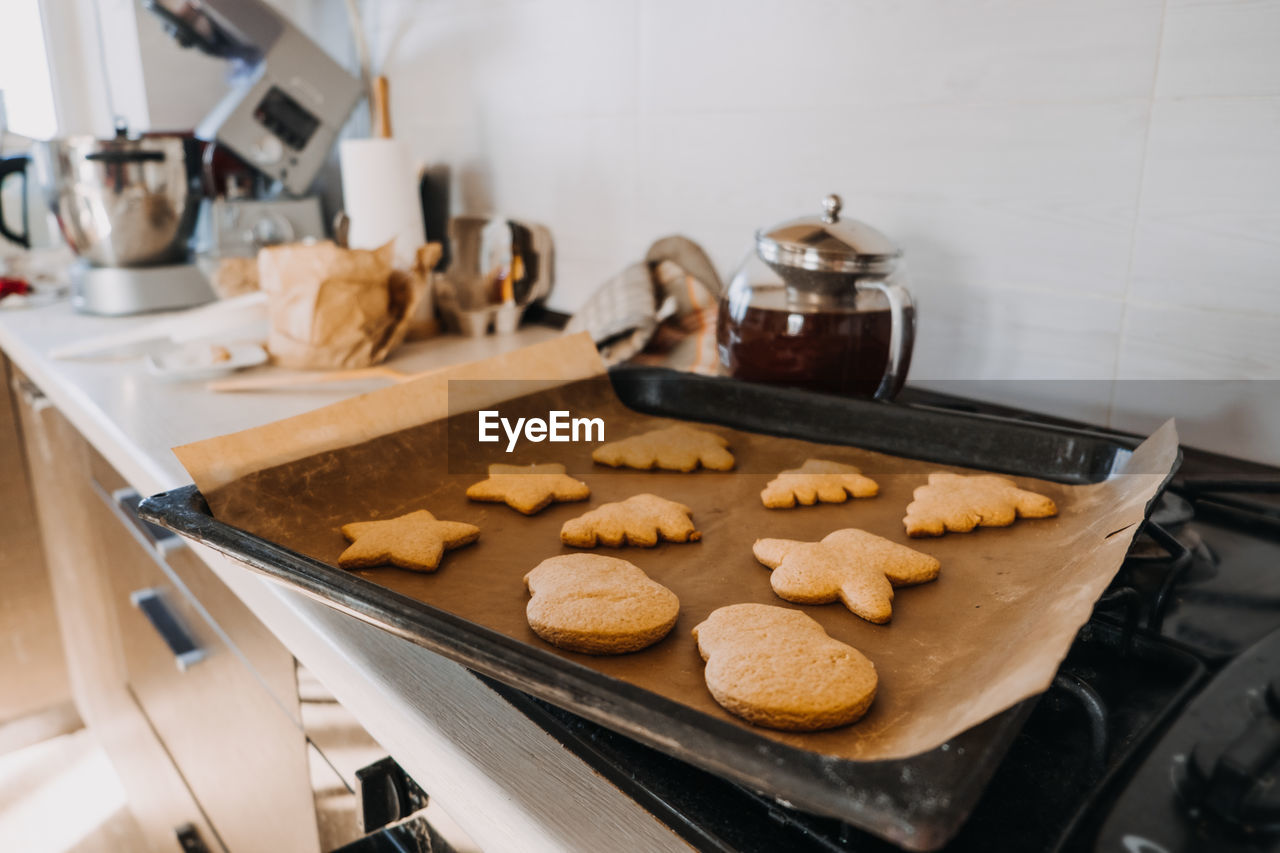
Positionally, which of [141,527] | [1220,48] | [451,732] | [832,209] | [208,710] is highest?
[1220,48]

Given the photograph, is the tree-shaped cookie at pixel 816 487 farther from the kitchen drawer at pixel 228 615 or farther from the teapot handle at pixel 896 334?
the kitchen drawer at pixel 228 615

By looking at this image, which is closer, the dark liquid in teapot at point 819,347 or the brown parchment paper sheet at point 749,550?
the brown parchment paper sheet at point 749,550

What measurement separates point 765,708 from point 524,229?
110cm

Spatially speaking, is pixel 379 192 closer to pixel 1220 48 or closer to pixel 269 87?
pixel 269 87

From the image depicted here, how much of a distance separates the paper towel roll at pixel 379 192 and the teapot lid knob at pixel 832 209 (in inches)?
30.2

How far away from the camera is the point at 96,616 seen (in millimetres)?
1408

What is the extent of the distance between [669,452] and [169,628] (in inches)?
25.7

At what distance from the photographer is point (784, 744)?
325mm

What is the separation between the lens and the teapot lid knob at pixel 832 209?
783 millimetres

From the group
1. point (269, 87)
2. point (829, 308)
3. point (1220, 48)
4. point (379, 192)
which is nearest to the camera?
point (1220, 48)

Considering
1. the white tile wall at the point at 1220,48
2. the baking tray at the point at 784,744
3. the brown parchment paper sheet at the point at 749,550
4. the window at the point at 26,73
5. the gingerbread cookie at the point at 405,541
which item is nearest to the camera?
the baking tray at the point at 784,744

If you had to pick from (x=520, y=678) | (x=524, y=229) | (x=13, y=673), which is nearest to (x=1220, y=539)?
(x=520, y=678)

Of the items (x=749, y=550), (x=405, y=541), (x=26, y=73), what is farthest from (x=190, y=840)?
(x=26, y=73)

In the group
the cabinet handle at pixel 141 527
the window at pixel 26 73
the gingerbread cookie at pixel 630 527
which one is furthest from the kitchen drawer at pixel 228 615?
the window at pixel 26 73
